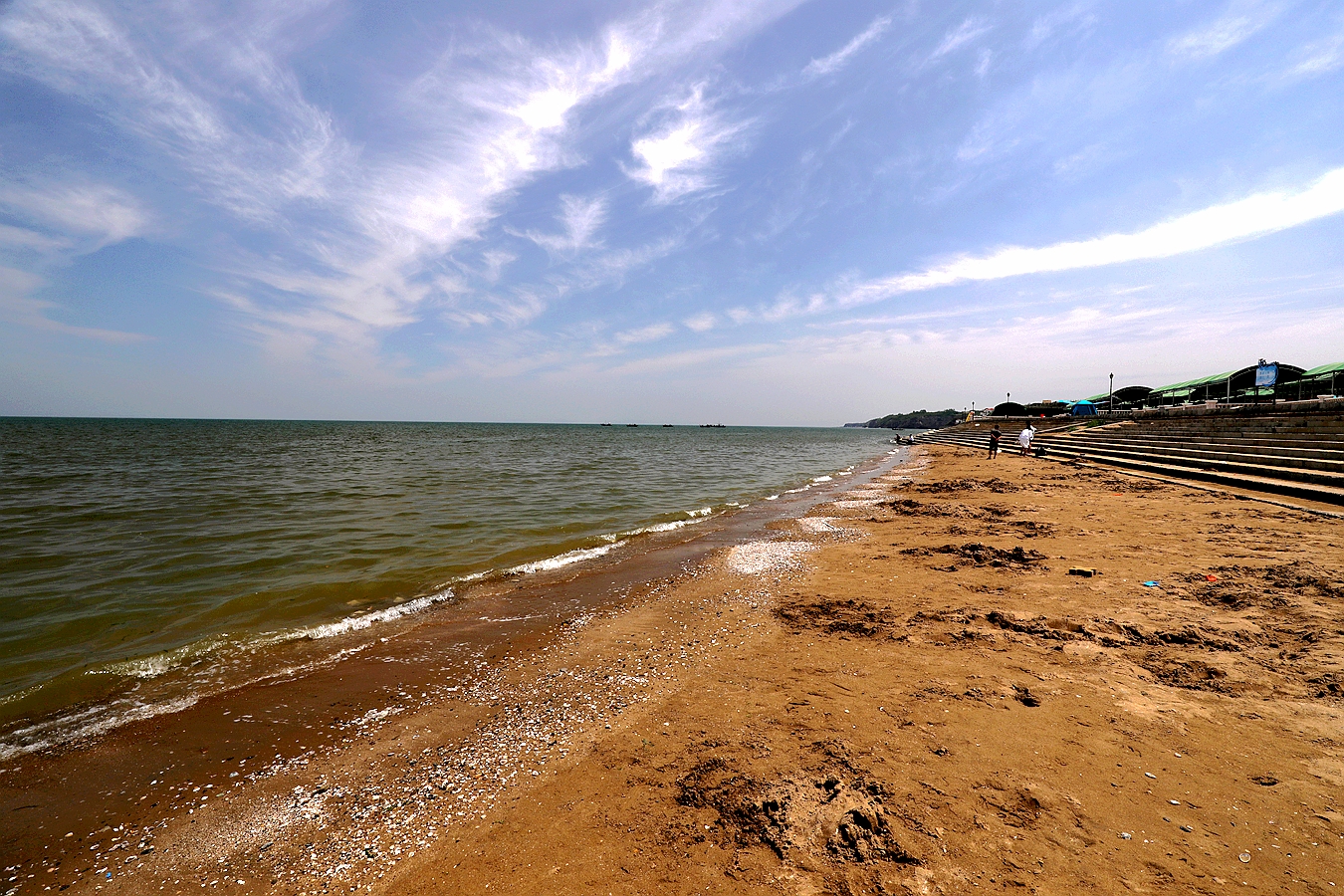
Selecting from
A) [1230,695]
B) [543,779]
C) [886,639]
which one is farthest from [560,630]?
[1230,695]

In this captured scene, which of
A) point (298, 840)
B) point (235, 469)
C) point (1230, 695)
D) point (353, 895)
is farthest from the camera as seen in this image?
point (235, 469)

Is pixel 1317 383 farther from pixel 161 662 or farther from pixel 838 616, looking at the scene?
pixel 161 662

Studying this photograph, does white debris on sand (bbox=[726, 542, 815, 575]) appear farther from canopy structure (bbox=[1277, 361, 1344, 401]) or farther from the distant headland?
the distant headland

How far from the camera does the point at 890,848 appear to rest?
101 inches

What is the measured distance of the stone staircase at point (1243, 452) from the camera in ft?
38.6

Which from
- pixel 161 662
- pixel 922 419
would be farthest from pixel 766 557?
pixel 922 419

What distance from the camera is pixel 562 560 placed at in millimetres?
9461

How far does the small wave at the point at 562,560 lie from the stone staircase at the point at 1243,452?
1488cm

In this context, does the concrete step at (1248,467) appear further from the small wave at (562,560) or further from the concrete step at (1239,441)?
the small wave at (562,560)

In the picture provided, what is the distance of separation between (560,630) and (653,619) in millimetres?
1169

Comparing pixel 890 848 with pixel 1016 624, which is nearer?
pixel 890 848

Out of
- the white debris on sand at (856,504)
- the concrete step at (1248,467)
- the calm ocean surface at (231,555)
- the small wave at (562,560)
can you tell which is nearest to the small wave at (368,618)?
the calm ocean surface at (231,555)

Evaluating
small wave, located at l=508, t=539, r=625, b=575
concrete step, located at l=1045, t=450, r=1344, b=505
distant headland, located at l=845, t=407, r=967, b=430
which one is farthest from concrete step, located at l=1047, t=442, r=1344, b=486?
distant headland, located at l=845, t=407, r=967, b=430

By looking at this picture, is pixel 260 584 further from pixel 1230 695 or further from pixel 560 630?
pixel 1230 695
